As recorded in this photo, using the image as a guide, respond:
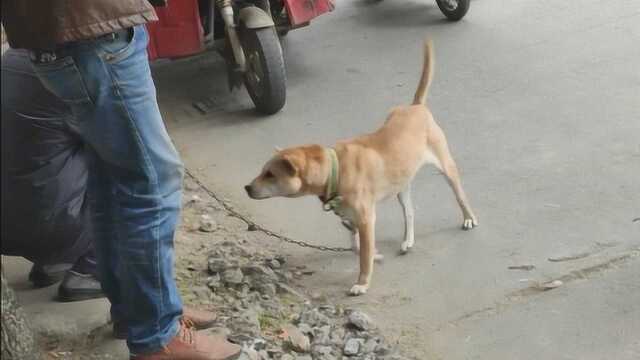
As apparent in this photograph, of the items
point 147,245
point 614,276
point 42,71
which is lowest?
point 614,276

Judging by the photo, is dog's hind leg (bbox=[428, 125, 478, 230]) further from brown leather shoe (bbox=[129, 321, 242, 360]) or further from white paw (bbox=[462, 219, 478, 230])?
brown leather shoe (bbox=[129, 321, 242, 360])

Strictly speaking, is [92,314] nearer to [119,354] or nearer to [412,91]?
[119,354]

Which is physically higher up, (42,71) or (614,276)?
(42,71)

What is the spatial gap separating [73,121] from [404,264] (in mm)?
1955

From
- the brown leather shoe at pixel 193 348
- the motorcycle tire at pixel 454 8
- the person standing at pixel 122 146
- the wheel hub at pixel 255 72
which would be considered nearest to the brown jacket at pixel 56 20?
the person standing at pixel 122 146

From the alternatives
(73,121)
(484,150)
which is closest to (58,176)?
(73,121)

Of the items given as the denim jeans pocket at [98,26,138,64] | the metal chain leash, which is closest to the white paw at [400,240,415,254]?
the metal chain leash

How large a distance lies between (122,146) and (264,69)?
3022 mm

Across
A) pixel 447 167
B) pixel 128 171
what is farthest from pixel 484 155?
pixel 128 171

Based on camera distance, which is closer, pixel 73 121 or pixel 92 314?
pixel 73 121

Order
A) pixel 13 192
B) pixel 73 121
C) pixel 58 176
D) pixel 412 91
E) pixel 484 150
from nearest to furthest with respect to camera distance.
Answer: pixel 13 192 → pixel 73 121 → pixel 58 176 → pixel 484 150 → pixel 412 91

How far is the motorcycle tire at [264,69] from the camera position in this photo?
18.3ft

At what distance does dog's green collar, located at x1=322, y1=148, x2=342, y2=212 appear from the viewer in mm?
4039

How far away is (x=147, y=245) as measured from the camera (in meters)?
2.79
